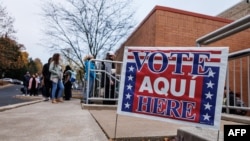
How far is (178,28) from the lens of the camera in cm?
995

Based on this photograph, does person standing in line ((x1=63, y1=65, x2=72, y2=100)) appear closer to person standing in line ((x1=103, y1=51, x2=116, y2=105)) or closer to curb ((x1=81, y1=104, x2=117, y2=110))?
person standing in line ((x1=103, y1=51, x2=116, y2=105))

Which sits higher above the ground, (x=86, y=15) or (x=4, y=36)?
(x=4, y=36)

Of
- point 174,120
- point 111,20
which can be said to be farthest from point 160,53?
point 111,20

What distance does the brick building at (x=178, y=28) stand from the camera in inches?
377

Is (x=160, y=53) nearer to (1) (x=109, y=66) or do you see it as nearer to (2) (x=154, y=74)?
(2) (x=154, y=74)

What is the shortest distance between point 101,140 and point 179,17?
303 inches

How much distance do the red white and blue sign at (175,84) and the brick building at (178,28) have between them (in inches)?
255

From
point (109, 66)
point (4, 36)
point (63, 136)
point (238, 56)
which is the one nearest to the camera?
point (63, 136)

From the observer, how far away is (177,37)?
9.95 meters

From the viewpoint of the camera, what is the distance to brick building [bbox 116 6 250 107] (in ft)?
31.4

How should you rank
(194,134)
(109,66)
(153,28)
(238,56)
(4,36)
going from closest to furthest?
(194,134) < (238,56) < (109,66) < (153,28) < (4,36)

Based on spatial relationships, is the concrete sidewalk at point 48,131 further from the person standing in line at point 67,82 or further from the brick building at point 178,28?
the person standing in line at point 67,82

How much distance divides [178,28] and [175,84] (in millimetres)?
7438

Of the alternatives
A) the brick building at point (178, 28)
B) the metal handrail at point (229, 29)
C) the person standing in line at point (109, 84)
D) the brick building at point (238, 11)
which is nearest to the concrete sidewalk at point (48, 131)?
the metal handrail at point (229, 29)
